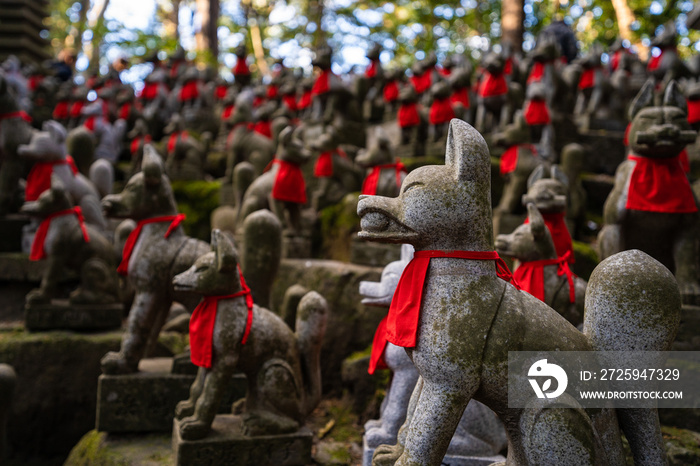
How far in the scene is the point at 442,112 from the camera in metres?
8.95

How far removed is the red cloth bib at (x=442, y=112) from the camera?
352 inches

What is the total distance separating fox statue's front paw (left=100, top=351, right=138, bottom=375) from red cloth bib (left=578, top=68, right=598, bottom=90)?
34.7 ft

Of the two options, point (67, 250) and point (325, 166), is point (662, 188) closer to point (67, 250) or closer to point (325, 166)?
point (325, 166)

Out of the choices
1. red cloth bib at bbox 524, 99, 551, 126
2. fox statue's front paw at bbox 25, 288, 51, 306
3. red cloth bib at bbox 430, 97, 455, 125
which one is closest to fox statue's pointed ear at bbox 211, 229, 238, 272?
fox statue's front paw at bbox 25, 288, 51, 306

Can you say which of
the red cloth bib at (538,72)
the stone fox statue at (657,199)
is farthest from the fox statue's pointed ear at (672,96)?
the red cloth bib at (538,72)

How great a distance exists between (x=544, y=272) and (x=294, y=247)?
157 inches

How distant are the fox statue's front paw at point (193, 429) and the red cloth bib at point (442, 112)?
652 centimetres

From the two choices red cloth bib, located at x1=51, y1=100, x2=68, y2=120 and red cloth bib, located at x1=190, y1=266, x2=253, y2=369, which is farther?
red cloth bib, located at x1=51, y1=100, x2=68, y2=120

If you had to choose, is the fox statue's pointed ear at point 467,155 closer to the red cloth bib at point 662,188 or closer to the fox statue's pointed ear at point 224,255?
the fox statue's pointed ear at point 224,255

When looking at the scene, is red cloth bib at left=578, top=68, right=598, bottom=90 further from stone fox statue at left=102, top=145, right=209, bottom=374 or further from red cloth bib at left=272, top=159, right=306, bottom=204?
stone fox statue at left=102, top=145, right=209, bottom=374

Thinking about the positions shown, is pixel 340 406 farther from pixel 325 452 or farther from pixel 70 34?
pixel 70 34

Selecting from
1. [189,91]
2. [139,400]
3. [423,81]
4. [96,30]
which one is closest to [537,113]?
[423,81]

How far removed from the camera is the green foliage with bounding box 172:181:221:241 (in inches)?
396

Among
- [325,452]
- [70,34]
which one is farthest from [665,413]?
[70,34]
